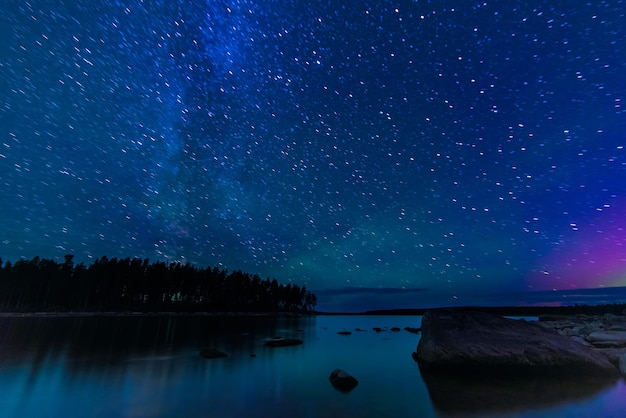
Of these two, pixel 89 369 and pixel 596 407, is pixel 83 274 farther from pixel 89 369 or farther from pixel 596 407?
pixel 596 407

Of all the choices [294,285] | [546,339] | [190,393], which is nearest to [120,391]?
[190,393]

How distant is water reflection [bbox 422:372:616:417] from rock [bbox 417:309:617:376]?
447 millimetres

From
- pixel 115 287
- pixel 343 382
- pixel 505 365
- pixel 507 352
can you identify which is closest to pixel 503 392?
pixel 505 365

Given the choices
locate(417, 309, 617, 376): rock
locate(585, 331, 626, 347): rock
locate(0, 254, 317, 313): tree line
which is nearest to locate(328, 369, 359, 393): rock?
locate(417, 309, 617, 376): rock

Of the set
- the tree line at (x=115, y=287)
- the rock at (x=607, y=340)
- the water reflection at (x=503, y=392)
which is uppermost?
the tree line at (x=115, y=287)

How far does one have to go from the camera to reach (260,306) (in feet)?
488

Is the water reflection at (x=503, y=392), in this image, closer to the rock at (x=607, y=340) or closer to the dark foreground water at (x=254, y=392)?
the dark foreground water at (x=254, y=392)

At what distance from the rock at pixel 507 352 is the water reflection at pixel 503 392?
447 millimetres

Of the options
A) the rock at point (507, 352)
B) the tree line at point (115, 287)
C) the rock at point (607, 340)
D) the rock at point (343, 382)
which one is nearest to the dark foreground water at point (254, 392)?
the rock at point (343, 382)

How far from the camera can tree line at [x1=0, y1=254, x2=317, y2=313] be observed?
305 feet

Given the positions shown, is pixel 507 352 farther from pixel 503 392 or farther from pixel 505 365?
pixel 503 392

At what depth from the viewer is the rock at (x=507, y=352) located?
1592 centimetres

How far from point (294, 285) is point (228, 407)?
6724 inches

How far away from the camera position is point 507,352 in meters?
16.2
